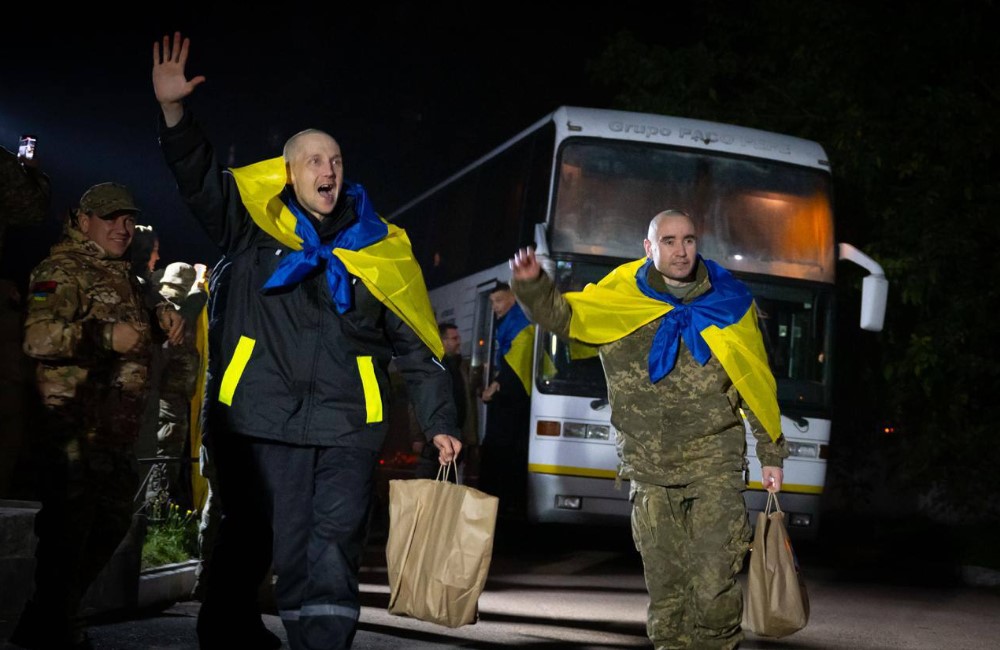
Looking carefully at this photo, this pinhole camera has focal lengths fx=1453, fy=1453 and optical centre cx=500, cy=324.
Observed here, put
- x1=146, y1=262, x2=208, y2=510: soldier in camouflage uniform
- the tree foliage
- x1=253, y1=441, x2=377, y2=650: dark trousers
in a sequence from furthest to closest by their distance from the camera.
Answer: the tree foliage < x1=146, y1=262, x2=208, y2=510: soldier in camouflage uniform < x1=253, y1=441, x2=377, y2=650: dark trousers

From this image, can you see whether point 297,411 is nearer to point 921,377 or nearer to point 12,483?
point 12,483

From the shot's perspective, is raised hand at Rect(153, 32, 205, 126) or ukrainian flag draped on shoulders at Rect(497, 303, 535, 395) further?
ukrainian flag draped on shoulders at Rect(497, 303, 535, 395)

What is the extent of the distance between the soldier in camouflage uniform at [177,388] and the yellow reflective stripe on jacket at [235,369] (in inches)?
152

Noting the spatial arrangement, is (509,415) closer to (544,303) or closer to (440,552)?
(544,303)

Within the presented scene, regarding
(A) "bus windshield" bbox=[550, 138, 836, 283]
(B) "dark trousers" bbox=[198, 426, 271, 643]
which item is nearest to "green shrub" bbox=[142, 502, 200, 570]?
(B) "dark trousers" bbox=[198, 426, 271, 643]

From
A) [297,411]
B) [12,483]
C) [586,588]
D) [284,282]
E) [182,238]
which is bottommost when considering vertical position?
[586,588]

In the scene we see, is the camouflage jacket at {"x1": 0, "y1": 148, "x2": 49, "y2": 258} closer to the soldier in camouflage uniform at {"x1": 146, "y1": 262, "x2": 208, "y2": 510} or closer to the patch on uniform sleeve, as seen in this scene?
the patch on uniform sleeve

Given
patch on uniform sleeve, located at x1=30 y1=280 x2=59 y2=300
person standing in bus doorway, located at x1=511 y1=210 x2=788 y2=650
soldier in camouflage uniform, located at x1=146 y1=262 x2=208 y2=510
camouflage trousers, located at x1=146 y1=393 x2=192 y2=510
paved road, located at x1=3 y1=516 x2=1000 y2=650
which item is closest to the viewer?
patch on uniform sleeve, located at x1=30 y1=280 x2=59 y2=300

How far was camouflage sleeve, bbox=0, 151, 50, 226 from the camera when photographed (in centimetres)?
575

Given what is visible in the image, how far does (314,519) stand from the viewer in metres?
5.14

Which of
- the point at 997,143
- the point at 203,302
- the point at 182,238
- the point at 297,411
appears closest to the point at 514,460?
the point at 203,302

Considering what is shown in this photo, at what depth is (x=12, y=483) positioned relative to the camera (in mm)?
6242

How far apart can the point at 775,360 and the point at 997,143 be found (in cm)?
455

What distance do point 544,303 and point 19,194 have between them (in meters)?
2.23
